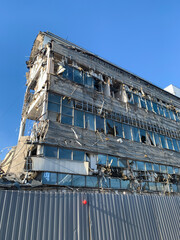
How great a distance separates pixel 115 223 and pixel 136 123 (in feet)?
35.6

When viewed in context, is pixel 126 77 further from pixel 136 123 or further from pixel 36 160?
pixel 36 160

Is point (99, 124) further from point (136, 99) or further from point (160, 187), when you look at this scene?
point (160, 187)

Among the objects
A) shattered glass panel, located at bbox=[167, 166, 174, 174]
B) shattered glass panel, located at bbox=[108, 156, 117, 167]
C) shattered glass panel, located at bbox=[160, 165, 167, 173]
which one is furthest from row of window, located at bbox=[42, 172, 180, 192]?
shattered glass panel, located at bbox=[167, 166, 174, 174]

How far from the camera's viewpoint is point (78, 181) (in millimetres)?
10000

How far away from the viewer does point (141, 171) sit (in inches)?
526

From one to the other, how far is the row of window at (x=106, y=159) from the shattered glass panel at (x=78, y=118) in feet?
6.35

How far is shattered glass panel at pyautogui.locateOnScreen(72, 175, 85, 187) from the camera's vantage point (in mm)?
9823

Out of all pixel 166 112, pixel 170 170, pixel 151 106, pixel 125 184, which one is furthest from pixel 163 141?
pixel 125 184

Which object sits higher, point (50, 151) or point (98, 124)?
point (98, 124)

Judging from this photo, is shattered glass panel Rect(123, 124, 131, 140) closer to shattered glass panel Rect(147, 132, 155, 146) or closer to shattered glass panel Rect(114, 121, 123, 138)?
shattered glass panel Rect(114, 121, 123, 138)

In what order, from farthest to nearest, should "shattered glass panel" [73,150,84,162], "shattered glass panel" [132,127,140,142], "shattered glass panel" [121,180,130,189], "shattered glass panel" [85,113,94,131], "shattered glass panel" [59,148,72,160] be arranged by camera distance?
"shattered glass panel" [132,127,140,142] < "shattered glass panel" [85,113,94,131] < "shattered glass panel" [121,180,130,189] < "shattered glass panel" [73,150,84,162] < "shattered glass panel" [59,148,72,160]

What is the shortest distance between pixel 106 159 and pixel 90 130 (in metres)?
2.27

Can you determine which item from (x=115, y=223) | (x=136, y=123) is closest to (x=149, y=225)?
(x=115, y=223)

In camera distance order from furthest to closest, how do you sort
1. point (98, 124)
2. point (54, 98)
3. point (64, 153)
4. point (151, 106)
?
1. point (151, 106)
2. point (98, 124)
3. point (54, 98)
4. point (64, 153)
